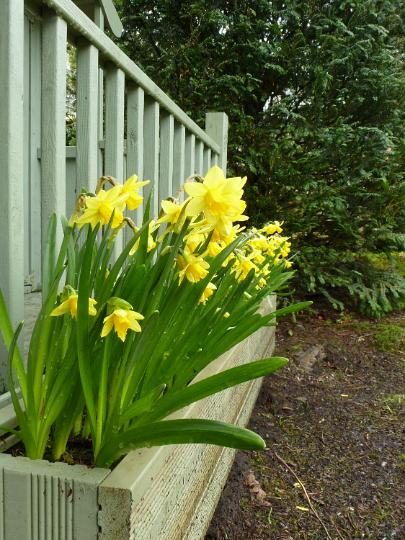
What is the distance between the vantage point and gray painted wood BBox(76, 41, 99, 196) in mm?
1357

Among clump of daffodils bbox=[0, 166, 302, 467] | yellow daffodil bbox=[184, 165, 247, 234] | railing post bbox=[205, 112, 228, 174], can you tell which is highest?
railing post bbox=[205, 112, 228, 174]

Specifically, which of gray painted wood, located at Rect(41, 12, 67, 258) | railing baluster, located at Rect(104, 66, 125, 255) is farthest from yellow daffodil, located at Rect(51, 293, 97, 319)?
railing baluster, located at Rect(104, 66, 125, 255)

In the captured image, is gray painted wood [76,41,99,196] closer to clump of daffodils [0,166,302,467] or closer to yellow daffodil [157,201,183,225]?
clump of daffodils [0,166,302,467]

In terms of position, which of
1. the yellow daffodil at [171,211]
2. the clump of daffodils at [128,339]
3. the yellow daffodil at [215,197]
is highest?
the yellow daffodil at [215,197]

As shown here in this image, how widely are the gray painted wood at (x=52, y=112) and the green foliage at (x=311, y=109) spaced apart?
3267mm

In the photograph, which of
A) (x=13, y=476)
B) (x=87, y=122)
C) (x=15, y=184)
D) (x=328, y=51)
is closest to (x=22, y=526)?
(x=13, y=476)

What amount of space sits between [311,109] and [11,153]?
12.9 feet

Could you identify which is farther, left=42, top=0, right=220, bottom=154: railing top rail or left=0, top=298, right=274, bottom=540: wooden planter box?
left=42, top=0, right=220, bottom=154: railing top rail

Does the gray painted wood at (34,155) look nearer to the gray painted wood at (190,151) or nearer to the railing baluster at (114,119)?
the gray painted wood at (190,151)

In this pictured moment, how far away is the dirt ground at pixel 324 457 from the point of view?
1.60 metres

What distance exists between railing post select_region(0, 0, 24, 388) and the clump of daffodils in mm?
84

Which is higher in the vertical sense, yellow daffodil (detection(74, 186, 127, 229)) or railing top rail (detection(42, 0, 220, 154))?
railing top rail (detection(42, 0, 220, 154))

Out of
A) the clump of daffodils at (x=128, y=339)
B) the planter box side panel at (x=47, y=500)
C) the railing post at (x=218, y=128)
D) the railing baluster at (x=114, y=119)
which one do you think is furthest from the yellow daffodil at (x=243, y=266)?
the railing post at (x=218, y=128)

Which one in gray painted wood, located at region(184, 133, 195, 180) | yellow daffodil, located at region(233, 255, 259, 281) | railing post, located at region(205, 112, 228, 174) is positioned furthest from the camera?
railing post, located at region(205, 112, 228, 174)
